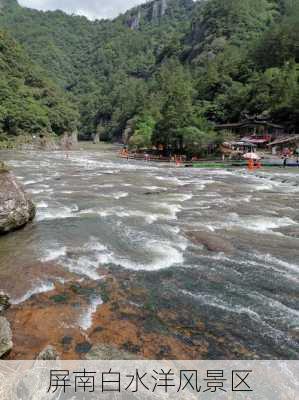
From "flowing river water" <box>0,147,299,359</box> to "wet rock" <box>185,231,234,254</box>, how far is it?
0.05 metres

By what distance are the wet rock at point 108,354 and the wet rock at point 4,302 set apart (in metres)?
2.99

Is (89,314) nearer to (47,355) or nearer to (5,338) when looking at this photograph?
(5,338)

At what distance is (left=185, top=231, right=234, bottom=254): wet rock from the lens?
14109 millimetres

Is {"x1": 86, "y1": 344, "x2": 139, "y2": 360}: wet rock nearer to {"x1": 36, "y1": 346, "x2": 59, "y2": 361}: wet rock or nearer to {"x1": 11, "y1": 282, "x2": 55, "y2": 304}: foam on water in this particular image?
{"x1": 36, "y1": 346, "x2": 59, "y2": 361}: wet rock

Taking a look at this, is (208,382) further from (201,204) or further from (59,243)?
(201,204)

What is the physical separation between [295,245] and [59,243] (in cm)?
989

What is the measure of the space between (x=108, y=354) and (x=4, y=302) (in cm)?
354

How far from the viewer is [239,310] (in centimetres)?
956

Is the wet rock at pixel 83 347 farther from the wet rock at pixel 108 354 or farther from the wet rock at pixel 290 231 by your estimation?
the wet rock at pixel 290 231

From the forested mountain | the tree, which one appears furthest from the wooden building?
the tree

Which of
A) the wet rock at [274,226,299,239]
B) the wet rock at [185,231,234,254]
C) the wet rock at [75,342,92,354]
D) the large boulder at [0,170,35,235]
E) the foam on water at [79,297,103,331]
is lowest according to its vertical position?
the wet rock at [75,342,92,354]

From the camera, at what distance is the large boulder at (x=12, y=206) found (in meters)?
15.9

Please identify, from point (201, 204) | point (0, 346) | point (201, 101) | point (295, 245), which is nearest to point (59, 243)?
point (0, 346)

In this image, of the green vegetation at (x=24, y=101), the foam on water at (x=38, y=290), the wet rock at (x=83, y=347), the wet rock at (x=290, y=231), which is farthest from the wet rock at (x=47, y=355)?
the green vegetation at (x=24, y=101)
